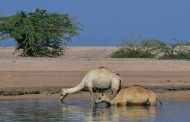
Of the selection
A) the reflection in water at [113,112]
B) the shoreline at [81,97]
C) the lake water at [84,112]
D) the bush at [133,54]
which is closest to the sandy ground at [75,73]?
the shoreline at [81,97]

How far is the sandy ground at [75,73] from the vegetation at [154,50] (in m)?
5.55

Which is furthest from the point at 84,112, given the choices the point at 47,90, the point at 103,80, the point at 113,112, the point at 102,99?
the point at 47,90

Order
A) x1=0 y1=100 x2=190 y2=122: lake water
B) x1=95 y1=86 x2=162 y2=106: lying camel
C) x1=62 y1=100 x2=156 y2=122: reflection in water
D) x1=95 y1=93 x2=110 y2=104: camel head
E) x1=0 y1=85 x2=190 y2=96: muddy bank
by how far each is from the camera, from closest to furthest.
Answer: x1=0 y1=100 x2=190 y2=122: lake water
x1=62 y1=100 x2=156 y2=122: reflection in water
x1=95 y1=86 x2=162 y2=106: lying camel
x1=95 y1=93 x2=110 y2=104: camel head
x1=0 y1=85 x2=190 y2=96: muddy bank

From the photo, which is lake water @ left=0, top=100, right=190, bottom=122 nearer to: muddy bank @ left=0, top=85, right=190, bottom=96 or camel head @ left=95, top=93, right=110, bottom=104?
camel head @ left=95, top=93, right=110, bottom=104

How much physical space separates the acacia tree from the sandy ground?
5.02 metres

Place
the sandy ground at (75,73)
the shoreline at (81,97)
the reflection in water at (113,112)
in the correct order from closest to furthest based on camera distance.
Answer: the reflection in water at (113,112) < the shoreline at (81,97) < the sandy ground at (75,73)

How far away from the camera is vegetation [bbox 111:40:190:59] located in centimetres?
→ 4189

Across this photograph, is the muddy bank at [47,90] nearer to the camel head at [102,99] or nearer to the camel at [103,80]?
the camel at [103,80]

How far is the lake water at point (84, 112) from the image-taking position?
51.6 ft

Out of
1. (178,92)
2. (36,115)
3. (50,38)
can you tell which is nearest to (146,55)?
(50,38)

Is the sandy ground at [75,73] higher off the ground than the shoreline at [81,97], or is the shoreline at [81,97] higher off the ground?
Result: the sandy ground at [75,73]

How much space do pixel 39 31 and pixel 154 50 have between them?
7702 mm

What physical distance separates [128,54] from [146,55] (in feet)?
3.63

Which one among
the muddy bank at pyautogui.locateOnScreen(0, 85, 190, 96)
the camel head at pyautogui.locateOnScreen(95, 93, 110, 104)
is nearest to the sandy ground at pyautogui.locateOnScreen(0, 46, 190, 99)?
the muddy bank at pyautogui.locateOnScreen(0, 85, 190, 96)
